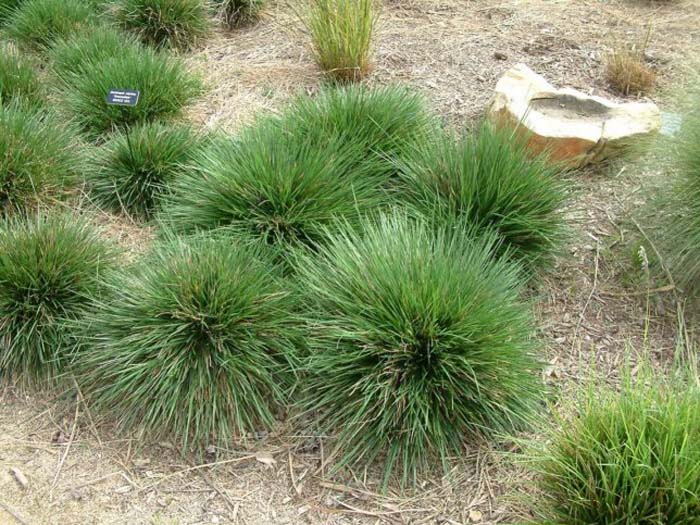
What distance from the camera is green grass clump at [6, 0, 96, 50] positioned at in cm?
542

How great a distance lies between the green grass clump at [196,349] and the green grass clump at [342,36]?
7.16 feet

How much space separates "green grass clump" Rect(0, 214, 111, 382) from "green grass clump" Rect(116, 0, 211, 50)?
8.31 ft

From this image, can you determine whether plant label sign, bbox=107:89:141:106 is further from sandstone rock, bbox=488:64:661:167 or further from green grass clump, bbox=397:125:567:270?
sandstone rock, bbox=488:64:661:167

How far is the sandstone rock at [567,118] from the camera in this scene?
3975 mm

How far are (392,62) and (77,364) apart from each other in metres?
3.00

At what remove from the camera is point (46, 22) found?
214 inches

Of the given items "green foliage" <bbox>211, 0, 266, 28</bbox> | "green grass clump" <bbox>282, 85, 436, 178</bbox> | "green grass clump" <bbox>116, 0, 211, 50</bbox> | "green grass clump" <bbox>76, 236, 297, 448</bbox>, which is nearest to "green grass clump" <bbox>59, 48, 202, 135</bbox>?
"green grass clump" <bbox>116, 0, 211, 50</bbox>

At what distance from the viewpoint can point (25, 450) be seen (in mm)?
2945

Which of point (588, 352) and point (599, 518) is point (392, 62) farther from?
point (599, 518)

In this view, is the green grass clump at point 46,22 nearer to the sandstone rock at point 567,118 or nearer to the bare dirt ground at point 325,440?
the bare dirt ground at point 325,440

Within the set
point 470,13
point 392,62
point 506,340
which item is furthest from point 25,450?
point 470,13

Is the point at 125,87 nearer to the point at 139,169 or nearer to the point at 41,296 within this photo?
the point at 139,169

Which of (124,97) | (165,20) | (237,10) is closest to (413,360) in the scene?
(124,97)

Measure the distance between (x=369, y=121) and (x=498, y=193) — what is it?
0.91 m
